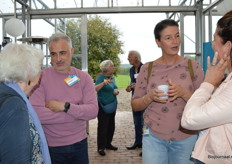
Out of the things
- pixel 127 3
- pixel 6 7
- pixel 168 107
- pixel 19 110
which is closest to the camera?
pixel 19 110

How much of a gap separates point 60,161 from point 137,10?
6.06m

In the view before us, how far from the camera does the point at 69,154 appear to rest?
6.24 ft

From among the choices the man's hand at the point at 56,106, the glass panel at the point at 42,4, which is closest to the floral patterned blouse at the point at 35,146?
the man's hand at the point at 56,106

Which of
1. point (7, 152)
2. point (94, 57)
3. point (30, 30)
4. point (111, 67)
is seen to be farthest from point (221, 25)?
point (94, 57)

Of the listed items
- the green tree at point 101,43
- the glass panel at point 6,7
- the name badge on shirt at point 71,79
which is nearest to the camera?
the name badge on shirt at point 71,79

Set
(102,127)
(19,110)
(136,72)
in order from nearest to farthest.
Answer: (19,110)
(102,127)
(136,72)

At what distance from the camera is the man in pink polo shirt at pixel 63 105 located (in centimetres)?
180

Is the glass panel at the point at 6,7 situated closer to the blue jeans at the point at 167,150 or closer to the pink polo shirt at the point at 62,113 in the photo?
the pink polo shirt at the point at 62,113

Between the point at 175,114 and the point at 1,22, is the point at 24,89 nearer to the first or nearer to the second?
the point at 175,114

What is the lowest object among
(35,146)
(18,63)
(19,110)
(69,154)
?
(69,154)

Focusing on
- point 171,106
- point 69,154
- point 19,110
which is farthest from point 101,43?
point 19,110

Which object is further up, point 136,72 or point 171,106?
point 136,72

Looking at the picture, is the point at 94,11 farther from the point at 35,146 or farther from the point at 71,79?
the point at 35,146

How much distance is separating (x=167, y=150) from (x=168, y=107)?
31 cm
